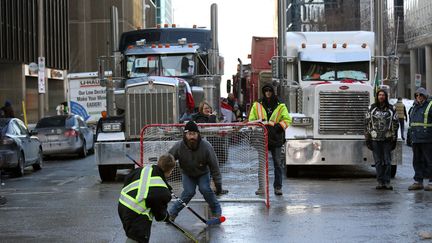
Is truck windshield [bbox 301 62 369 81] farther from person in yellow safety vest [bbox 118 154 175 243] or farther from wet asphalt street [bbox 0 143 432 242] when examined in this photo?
person in yellow safety vest [bbox 118 154 175 243]

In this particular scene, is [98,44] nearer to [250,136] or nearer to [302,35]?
[302,35]

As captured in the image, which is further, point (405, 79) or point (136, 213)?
point (405, 79)

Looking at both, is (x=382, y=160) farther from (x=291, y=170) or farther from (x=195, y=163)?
(x=195, y=163)

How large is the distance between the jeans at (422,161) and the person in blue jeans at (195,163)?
530cm

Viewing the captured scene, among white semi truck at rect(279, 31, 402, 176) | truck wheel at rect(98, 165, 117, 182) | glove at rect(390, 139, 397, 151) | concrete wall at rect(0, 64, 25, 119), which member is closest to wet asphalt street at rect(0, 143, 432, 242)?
truck wheel at rect(98, 165, 117, 182)

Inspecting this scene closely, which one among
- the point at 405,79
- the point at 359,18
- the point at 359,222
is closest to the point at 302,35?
the point at 359,222

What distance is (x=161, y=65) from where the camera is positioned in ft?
62.4

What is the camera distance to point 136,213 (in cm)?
709

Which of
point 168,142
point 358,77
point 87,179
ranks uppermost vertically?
point 358,77

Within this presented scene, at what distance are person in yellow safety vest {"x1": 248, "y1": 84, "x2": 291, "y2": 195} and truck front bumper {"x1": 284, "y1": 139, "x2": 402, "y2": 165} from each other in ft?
8.82

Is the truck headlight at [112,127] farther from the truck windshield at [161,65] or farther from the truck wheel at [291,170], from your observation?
the truck wheel at [291,170]

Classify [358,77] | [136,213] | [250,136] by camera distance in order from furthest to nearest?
[358,77] < [250,136] < [136,213]

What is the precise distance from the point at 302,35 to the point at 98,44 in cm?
6757

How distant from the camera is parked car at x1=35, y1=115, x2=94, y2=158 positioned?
84.4 ft
